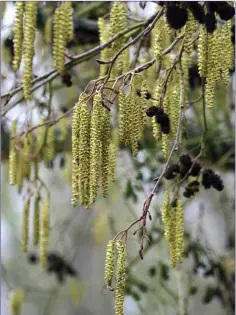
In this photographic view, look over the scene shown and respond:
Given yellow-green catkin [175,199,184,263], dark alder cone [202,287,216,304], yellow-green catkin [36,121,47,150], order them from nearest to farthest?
yellow-green catkin [175,199,184,263], yellow-green catkin [36,121,47,150], dark alder cone [202,287,216,304]

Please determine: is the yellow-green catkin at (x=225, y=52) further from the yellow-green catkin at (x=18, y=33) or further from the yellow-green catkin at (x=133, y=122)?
the yellow-green catkin at (x=18, y=33)

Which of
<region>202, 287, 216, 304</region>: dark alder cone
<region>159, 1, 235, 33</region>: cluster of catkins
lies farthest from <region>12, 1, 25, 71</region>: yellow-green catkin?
<region>202, 287, 216, 304</region>: dark alder cone

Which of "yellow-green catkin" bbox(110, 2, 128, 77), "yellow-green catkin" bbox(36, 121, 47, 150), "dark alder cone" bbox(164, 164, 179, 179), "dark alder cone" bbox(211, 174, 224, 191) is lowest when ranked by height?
"dark alder cone" bbox(211, 174, 224, 191)

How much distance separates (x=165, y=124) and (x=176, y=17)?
23 centimetres

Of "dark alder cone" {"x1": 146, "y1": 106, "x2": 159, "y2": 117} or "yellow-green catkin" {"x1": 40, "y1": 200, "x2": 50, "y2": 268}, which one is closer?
"dark alder cone" {"x1": 146, "y1": 106, "x2": 159, "y2": 117}

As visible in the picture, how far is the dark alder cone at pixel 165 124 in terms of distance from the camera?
146 cm

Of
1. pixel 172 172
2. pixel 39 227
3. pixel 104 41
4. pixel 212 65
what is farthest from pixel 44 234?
pixel 212 65

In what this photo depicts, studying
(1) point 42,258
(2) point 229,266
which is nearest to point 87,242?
(2) point 229,266

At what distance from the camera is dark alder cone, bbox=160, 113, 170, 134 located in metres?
1.46

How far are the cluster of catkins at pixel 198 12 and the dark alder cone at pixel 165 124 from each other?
21 centimetres

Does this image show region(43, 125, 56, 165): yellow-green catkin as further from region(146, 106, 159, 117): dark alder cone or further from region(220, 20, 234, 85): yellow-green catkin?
region(220, 20, 234, 85): yellow-green catkin

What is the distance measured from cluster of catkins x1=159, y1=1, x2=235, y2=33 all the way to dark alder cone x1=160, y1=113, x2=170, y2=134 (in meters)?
0.21

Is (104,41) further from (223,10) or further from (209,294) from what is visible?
(209,294)

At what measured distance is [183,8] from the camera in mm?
1330
